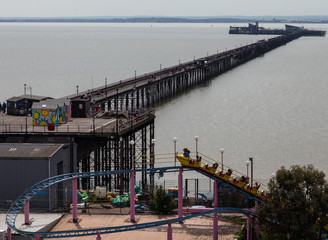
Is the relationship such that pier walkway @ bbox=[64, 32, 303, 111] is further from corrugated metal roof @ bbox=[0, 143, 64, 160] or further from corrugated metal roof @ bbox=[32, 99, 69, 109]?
corrugated metal roof @ bbox=[0, 143, 64, 160]

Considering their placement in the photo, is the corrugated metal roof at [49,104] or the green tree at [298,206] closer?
the green tree at [298,206]

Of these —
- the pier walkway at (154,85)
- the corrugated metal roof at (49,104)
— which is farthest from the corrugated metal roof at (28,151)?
the pier walkway at (154,85)

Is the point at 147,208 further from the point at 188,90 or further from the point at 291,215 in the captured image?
the point at 188,90

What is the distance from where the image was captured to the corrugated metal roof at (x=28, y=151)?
3412cm

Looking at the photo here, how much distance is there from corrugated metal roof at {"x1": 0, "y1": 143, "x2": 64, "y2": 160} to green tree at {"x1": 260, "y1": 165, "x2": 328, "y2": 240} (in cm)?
1290

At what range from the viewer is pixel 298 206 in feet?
84.6

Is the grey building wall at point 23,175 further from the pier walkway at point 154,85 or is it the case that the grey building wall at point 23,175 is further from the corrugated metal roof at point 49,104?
the pier walkway at point 154,85

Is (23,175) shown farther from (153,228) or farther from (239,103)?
(239,103)

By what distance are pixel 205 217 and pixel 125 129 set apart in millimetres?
11671

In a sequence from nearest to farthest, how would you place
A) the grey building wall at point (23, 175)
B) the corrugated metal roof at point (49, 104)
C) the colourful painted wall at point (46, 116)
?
the grey building wall at point (23, 175) < the colourful painted wall at point (46, 116) < the corrugated metal roof at point (49, 104)

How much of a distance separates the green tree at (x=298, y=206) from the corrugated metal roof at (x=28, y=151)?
12.9 metres

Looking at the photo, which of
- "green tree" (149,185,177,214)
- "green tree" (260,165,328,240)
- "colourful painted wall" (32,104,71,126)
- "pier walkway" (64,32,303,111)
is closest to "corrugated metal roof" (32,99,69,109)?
"colourful painted wall" (32,104,71,126)

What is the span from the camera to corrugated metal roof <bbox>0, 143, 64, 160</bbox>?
112 feet

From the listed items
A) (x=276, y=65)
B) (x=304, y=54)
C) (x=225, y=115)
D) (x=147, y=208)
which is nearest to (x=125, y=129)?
(x=147, y=208)
